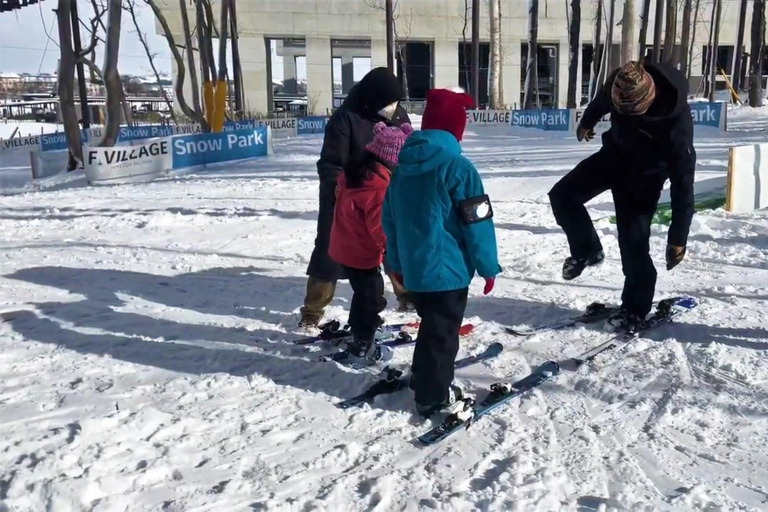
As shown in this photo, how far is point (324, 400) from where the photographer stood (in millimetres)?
3902

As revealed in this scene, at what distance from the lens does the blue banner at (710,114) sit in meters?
22.6

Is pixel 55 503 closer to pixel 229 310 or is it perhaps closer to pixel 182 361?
pixel 182 361

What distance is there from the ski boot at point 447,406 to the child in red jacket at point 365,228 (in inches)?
33.7

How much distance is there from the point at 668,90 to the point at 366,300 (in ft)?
7.31

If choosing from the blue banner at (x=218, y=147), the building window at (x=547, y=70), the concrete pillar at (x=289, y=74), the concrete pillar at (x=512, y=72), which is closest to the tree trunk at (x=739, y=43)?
the building window at (x=547, y=70)

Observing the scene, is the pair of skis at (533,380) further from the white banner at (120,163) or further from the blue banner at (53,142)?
the blue banner at (53,142)

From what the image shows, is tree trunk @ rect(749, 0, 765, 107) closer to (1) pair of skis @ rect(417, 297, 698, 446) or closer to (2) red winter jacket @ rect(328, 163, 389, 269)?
(1) pair of skis @ rect(417, 297, 698, 446)

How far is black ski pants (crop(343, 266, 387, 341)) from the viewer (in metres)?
4.36

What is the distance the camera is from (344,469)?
10.3 ft

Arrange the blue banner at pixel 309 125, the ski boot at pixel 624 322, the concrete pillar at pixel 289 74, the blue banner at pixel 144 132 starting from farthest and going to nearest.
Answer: the concrete pillar at pixel 289 74
the blue banner at pixel 144 132
the blue banner at pixel 309 125
the ski boot at pixel 624 322

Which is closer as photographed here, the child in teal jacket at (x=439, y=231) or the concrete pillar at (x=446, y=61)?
the child in teal jacket at (x=439, y=231)

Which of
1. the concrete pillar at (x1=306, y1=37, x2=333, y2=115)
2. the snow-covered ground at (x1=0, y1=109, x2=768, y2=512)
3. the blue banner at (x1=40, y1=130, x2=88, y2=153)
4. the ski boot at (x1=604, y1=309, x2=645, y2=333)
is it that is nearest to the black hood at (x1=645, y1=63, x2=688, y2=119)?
the ski boot at (x1=604, y1=309, x2=645, y2=333)

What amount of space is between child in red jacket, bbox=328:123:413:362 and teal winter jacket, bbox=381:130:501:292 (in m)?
0.68

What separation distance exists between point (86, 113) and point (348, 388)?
Answer: 93.4ft
